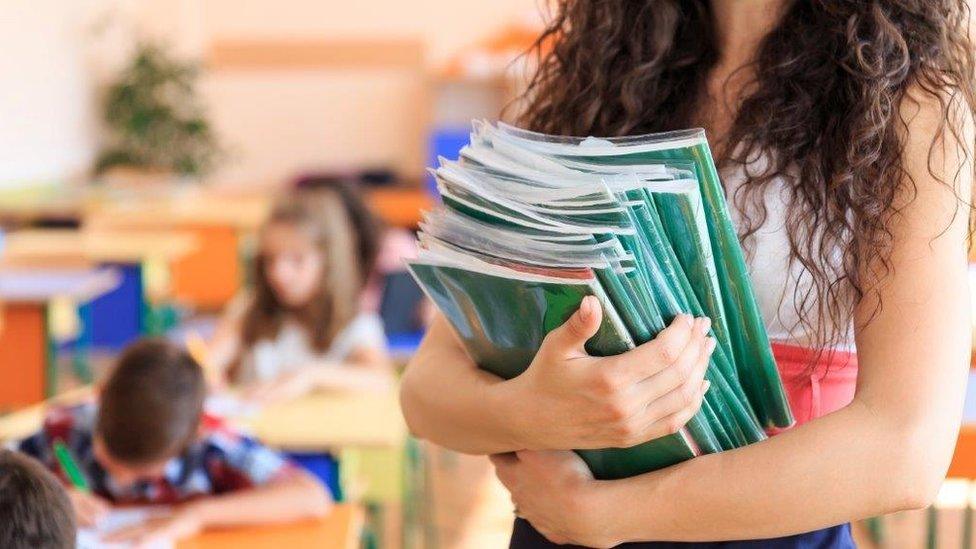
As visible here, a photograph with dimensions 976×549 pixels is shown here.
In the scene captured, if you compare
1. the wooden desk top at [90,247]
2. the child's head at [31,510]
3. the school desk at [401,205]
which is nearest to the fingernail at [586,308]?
the child's head at [31,510]

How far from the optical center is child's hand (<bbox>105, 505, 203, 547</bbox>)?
1.90m

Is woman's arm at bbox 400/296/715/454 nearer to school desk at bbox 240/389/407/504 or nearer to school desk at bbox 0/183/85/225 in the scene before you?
school desk at bbox 240/389/407/504

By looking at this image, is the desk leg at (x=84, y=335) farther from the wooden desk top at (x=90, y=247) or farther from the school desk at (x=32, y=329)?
→ the school desk at (x=32, y=329)

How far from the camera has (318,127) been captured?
9281 millimetres

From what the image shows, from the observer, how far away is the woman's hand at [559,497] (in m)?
0.88

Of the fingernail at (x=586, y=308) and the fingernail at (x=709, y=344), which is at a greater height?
the fingernail at (x=586, y=308)

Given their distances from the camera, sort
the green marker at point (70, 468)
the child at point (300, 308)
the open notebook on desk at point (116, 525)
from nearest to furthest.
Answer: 1. the open notebook on desk at point (116, 525)
2. the green marker at point (70, 468)
3. the child at point (300, 308)

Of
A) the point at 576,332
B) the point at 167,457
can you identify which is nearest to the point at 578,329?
the point at 576,332

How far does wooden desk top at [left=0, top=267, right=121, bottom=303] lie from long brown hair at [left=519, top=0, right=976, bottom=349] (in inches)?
133

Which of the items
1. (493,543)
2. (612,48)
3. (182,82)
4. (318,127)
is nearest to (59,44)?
(182,82)

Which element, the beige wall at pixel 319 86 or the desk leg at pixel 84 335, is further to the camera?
the beige wall at pixel 319 86

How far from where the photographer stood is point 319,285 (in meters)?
3.53

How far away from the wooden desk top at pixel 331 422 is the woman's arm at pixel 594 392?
1.74m

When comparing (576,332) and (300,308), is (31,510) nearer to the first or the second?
(576,332)
